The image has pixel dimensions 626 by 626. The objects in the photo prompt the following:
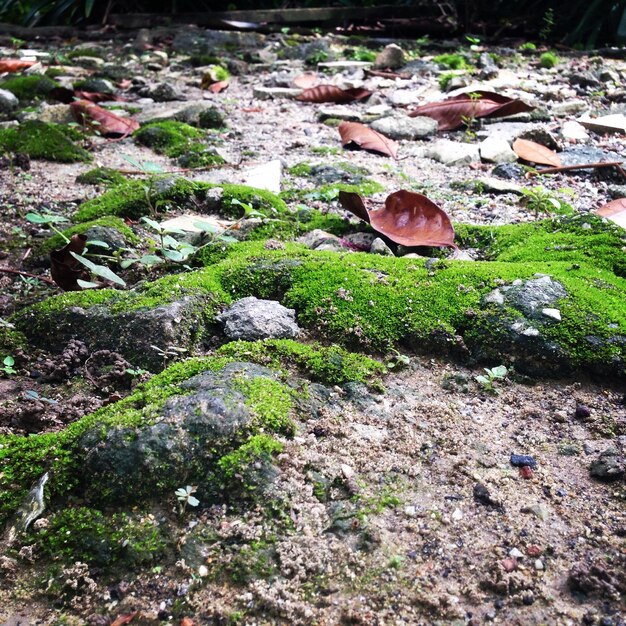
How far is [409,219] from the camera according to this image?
101 inches

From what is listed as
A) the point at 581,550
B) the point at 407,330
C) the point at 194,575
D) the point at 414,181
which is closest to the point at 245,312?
the point at 407,330

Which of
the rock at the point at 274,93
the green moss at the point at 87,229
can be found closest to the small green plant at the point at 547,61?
the rock at the point at 274,93

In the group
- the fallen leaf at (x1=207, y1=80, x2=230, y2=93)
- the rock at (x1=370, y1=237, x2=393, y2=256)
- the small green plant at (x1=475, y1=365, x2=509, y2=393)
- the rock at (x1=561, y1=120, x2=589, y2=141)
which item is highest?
the rock at (x1=561, y1=120, x2=589, y2=141)

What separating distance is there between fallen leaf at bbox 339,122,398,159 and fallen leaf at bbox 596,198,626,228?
1.31 meters

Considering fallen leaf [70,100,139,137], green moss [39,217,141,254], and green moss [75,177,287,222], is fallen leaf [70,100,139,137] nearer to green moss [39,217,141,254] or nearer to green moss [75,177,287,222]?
green moss [75,177,287,222]

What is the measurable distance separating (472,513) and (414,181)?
2.19m

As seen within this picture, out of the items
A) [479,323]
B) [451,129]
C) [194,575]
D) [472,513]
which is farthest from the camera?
[451,129]

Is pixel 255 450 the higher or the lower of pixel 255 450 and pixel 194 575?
the higher

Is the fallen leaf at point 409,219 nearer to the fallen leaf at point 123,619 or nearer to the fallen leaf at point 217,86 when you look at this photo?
the fallen leaf at point 123,619

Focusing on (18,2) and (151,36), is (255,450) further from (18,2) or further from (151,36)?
(18,2)

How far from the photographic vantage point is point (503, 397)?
1.85 m

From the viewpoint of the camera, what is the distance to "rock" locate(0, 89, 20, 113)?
174 inches

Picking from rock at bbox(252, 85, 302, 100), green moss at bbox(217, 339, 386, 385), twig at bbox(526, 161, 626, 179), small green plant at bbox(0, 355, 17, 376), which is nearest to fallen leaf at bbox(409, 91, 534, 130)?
twig at bbox(526, 161, 626, 179)

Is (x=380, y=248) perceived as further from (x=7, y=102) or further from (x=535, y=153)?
(x=7, y=102)
